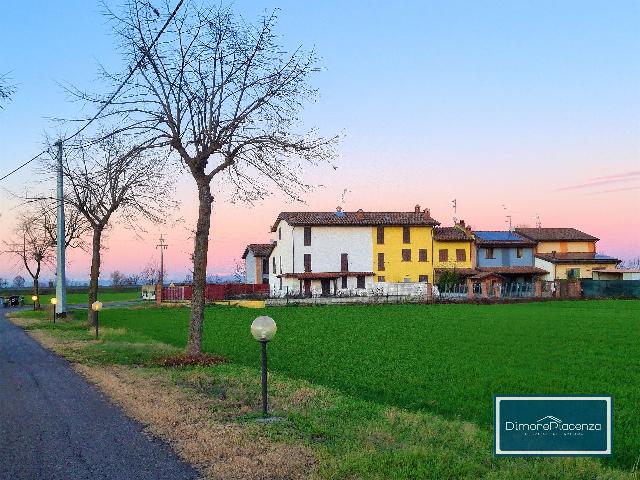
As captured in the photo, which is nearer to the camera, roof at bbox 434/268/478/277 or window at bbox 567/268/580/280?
roof at bbox 434/268/478/277

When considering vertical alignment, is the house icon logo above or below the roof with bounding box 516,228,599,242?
below

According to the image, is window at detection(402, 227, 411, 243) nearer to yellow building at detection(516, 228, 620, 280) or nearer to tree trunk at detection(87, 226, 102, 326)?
yellow building at detection(516, 228, 620, 280)

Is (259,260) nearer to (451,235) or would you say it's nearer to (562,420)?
(451,235)

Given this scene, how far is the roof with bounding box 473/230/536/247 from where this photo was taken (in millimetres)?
77894

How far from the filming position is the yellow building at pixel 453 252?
75000 millimetres

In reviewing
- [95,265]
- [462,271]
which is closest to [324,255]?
[462,271]

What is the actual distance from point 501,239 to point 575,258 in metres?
7.98

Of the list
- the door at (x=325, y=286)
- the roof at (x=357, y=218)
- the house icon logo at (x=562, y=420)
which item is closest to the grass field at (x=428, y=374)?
the house icon logo at (x=562, y=420)

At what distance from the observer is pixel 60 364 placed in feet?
59.1

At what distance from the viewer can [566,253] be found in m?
81.3

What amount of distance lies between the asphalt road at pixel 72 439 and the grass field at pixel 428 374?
1753 millimetres

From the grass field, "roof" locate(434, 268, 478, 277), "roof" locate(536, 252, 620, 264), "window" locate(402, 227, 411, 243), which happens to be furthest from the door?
the grass field

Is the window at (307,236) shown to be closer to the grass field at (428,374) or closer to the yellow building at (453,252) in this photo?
the yellow building at (453,252)

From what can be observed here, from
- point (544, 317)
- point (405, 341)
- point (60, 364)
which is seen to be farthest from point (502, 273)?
point (60, 364)
